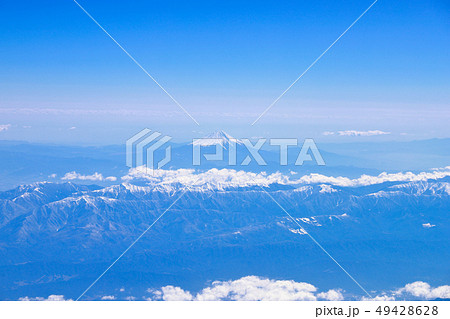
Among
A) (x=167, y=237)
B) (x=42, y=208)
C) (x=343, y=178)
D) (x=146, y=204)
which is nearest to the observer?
(x=167, y=237)

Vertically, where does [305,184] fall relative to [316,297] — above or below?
above

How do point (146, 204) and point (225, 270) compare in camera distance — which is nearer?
point (225, 270)

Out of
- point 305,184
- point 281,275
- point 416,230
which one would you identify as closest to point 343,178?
point 305,184

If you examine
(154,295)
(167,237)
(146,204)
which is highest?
(146,204)

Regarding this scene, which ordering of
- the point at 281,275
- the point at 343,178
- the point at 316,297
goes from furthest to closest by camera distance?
the point at 343,178 → the point at 281,275 → the point at 316,297

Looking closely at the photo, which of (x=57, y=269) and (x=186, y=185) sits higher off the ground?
(x=186, y=185)

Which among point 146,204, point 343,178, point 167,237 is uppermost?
point 343,178

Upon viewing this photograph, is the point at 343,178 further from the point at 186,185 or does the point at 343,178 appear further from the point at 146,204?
the point at 146,204

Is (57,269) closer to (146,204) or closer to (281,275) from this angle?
(281,275)

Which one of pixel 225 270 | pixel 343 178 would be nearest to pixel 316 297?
pixel 225 270
